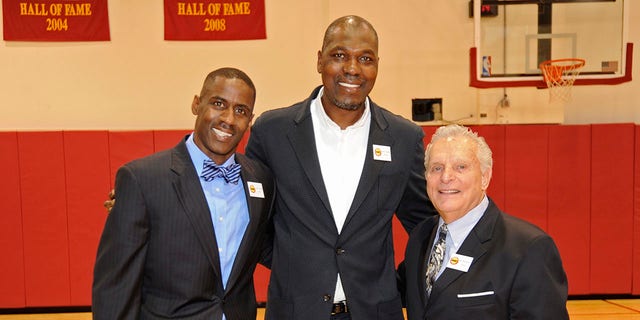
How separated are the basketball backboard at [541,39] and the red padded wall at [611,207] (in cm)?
75

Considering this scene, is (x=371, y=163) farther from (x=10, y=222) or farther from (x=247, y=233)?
(x=10, y=222)

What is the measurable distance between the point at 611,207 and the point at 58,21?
6807mm

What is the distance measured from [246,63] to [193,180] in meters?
5.13

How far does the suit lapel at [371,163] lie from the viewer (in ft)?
8.13

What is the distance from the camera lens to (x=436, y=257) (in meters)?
2.20

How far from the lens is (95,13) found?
6965mm

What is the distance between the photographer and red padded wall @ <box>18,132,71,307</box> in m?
6.17

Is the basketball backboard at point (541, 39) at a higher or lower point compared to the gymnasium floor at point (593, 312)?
higher

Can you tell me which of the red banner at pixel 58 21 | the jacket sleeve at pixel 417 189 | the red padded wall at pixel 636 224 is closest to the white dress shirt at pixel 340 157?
the jacket sleeve at pixel 417 189

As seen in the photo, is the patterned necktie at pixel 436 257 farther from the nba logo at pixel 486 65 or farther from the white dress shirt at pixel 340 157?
the nba logo at pixel 486 65

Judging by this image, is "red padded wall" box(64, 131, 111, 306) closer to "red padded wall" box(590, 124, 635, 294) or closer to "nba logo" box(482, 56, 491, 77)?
"nba logo" box(482, 56, 491, 77)

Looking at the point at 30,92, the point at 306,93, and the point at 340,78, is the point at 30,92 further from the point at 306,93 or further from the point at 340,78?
the point at 340,78

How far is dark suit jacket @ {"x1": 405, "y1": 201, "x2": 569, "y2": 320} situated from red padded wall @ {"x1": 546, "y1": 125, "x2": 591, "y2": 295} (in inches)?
182

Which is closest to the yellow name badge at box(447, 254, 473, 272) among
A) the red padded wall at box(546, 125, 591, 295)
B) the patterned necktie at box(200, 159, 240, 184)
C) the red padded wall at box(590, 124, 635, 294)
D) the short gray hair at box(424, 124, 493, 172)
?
the short gray hair at box(424, 124, 493, 172)
